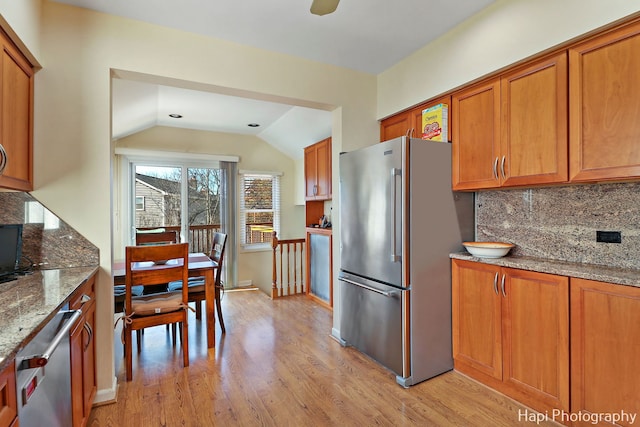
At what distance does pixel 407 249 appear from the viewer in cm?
231

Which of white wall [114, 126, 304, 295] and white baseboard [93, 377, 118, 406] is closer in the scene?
white baseboard [93, 377, 118, 406]

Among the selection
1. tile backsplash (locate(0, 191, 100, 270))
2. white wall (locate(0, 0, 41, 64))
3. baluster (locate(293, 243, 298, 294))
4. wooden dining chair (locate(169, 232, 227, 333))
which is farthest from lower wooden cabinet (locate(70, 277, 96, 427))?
baluster (locate(293, 243, 298, 294))

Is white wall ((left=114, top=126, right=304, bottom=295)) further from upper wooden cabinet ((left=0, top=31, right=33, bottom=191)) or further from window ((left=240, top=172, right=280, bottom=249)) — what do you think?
upper wooden cabinet ((left=0, top=31, right=33, bottom=191))

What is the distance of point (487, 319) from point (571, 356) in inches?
20.0

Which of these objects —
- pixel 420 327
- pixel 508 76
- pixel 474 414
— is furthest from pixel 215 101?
pixel 474 414

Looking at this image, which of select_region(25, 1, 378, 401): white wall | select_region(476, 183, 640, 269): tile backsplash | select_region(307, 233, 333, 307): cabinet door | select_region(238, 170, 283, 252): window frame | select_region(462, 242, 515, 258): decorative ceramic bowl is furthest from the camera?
select_region(238, 170, 283, 252): window frame

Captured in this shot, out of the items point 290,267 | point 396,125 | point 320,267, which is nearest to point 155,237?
point 290,267

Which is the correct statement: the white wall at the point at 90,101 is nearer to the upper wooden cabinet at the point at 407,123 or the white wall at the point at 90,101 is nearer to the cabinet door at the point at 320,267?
the upper wooden cabinet at the point at 407,123

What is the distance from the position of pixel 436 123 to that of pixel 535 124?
759 mm

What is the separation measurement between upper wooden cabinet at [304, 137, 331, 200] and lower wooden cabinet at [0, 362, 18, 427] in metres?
3.57

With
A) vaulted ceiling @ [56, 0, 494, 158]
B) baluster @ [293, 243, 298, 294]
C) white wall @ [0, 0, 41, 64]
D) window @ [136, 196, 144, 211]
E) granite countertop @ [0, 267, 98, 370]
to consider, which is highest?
vaulted ceiling @ [56, 0, 494, 158]

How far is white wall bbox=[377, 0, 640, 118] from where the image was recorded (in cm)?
175

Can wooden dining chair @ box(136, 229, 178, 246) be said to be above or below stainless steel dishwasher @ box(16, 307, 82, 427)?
above

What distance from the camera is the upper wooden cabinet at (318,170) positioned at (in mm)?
4320
